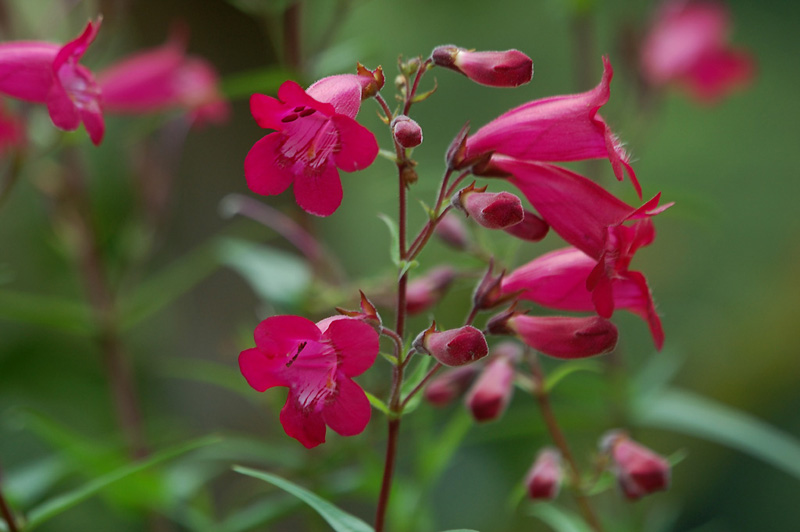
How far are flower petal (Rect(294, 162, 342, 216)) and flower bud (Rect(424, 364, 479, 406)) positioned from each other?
288mm

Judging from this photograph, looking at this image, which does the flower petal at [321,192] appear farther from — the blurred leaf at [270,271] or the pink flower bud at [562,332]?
the blurred leaf at [270,271]

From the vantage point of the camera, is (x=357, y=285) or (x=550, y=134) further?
(x=357, y=285)

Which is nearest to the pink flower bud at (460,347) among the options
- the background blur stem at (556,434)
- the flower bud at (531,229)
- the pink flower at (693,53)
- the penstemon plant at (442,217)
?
the penstemon plant at (442,217)

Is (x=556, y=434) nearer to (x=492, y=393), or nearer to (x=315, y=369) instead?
(x=492, y=393)

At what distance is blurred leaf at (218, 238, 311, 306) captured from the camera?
36.3 inches

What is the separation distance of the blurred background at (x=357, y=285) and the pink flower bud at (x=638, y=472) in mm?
129

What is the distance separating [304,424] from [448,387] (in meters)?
0.27

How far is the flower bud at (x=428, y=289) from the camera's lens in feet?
2.25

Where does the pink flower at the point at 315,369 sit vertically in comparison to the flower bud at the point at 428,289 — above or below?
above

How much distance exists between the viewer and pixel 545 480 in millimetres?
676

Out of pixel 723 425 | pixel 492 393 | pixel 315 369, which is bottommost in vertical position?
pixel 723 425

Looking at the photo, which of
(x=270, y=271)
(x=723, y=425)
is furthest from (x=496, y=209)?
(x=723, y=425)

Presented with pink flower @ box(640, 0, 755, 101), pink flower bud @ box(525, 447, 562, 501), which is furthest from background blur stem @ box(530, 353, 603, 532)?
pink flower @ box(640, 0, 755, 101)

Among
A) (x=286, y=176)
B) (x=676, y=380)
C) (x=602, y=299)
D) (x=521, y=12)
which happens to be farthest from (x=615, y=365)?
(x=521, y=12)
